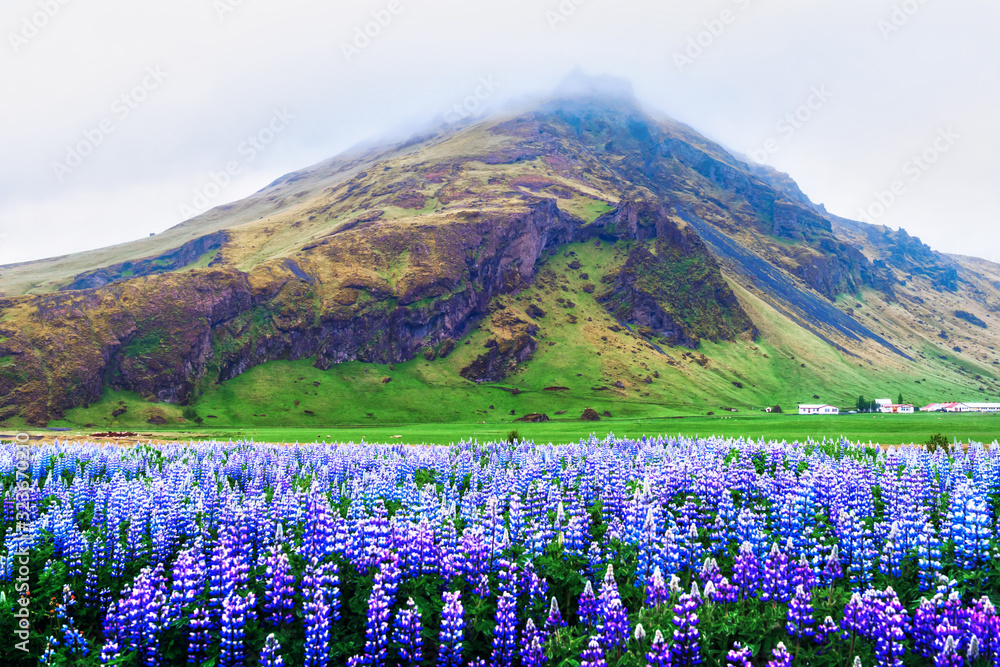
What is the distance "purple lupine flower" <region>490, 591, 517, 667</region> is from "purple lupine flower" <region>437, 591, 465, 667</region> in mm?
654

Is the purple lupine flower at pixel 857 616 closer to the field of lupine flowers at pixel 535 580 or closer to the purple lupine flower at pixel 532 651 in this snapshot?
the field of lupine flowers at pixel 535 580

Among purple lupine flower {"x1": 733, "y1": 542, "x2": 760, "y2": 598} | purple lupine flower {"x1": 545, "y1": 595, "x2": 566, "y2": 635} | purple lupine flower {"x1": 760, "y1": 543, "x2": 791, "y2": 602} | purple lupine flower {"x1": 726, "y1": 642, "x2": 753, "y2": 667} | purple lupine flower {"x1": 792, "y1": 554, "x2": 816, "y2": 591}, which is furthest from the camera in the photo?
purple lupine flower {"x1": 733, "y1": 542, "x2": 760, "y2": 598}

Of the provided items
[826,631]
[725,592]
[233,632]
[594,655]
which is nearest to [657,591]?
[725,592]

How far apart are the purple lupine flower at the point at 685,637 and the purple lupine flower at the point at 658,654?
0.55 ft

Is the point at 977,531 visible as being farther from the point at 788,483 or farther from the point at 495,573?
the point at 495,573

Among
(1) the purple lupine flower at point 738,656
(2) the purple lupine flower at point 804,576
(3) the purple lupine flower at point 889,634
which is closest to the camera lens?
(1) the purple lupine flower at point 738,656

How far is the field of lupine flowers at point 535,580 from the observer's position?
30.1 ft

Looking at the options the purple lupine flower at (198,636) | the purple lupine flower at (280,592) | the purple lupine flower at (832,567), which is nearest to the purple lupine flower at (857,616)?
the purple lupine flower at (832,567)

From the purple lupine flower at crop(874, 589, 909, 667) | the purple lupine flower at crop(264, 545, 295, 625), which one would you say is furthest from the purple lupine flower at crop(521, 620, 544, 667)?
the purple lupine flower at crop(874, 589, 909, 667)

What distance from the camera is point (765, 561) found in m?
11.2

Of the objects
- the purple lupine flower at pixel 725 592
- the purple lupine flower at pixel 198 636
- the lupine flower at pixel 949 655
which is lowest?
the purple lupine flower at pixel 198 636

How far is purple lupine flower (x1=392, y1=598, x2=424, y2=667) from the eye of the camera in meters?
10.2

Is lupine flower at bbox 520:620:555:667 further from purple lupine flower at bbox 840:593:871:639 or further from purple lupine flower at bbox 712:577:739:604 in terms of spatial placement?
purple lupine flower at bbox 840:593:871:639

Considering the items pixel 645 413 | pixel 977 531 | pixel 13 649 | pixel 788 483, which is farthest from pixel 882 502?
pixel 645 413
